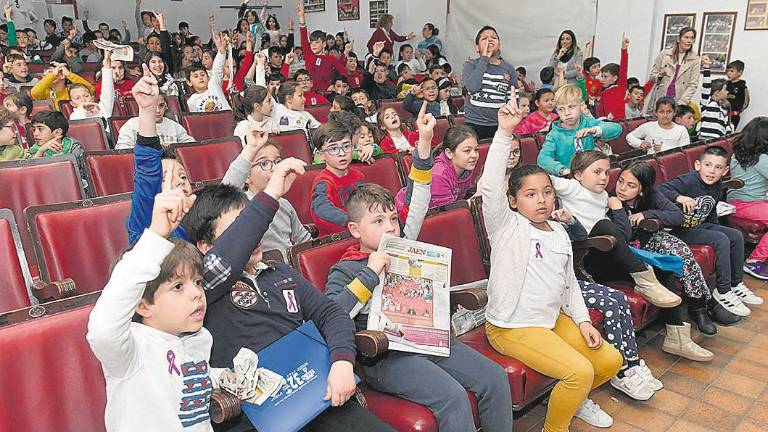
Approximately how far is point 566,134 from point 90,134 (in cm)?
347

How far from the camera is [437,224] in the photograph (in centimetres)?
261

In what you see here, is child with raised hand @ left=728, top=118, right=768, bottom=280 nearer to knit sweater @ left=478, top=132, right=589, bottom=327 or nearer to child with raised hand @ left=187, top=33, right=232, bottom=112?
knit sweater @ left=478, top=132, right=589, bottom=327

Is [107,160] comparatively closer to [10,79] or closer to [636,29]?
[10,79]

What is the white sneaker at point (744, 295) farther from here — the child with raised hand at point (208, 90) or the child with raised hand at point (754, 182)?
the child with raised hand at point (208, 90)

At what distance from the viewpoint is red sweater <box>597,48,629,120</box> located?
6777mm

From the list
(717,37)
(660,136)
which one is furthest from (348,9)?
(660,136)

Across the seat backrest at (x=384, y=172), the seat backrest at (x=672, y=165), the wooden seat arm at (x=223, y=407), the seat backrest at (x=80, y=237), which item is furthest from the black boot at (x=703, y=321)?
the seat backrest at (x=80, y=237)

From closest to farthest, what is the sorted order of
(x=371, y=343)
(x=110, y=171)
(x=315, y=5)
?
1. (x=371, y=343)
2. (x=110, y=171)
3. (x=315, y=5)

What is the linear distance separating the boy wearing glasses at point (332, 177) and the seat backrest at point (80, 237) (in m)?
0.88

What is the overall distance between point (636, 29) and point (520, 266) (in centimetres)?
709

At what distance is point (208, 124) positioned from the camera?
477cm

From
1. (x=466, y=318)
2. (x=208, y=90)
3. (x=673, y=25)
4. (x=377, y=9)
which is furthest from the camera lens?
(x=377, y=9)

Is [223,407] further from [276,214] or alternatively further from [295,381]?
[276,214]

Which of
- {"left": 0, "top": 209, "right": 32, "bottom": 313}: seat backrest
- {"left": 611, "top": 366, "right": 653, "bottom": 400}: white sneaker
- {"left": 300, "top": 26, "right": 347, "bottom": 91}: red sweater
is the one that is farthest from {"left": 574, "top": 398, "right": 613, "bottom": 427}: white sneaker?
{"left": 300, "top": 26, "right": 347, "bottom": 91}: red sweater
